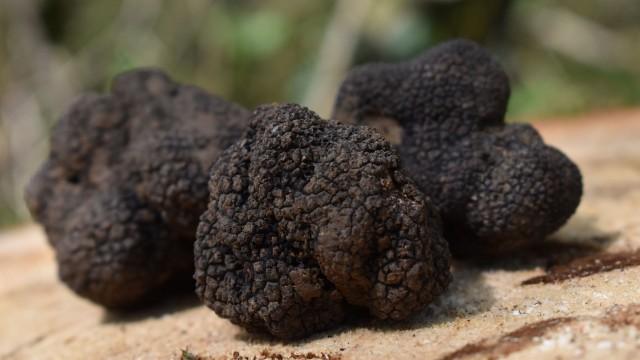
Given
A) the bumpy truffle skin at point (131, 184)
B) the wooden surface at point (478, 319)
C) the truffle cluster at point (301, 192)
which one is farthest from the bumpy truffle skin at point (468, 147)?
the bumpy truffle skin at point (131, 184)

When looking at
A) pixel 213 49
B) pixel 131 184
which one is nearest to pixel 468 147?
pixel 131 184

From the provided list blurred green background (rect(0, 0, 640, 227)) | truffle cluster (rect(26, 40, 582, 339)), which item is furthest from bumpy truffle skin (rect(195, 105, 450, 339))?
blurred green background (rect(0, 0, 640, 227))

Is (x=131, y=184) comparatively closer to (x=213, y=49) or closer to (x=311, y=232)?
(x=311, y=232)

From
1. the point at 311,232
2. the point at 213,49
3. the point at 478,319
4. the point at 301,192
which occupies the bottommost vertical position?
the point at 478,319

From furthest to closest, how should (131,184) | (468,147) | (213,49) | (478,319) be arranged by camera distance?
(213,49) → (131,184) → (468,147) → (478,319)

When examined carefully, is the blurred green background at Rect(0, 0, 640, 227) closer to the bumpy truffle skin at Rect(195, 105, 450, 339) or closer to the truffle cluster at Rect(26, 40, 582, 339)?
the truffle cluster at Rect(26, 40, 582, 339)

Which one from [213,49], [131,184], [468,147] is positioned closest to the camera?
[468,147]

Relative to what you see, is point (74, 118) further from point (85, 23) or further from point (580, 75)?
point (85, 23)

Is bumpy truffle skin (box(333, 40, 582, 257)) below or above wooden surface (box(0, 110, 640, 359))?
above
